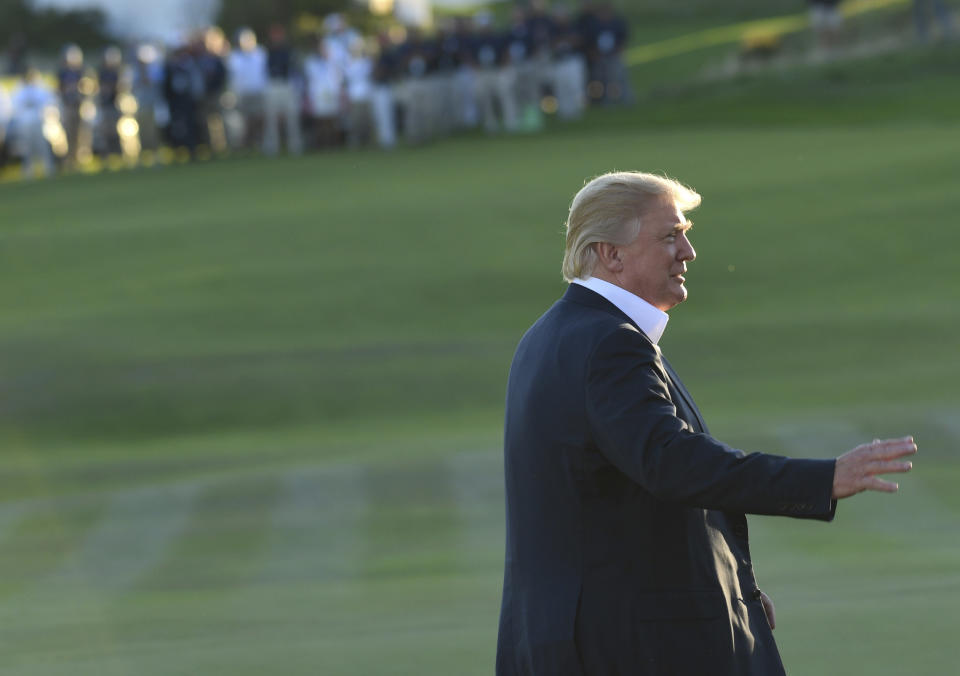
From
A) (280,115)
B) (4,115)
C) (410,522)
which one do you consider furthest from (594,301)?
(4,115)

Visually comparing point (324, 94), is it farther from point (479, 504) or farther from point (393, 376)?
point (479, 504)

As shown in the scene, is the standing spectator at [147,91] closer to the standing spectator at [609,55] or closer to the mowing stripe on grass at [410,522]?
the standing spectator at [609,55]

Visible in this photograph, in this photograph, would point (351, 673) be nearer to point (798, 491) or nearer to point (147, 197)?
point (798, 491)

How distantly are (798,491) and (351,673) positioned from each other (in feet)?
11.1

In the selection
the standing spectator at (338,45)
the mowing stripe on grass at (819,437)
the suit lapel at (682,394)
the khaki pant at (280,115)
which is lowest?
the mowing stripe on grass at (819,437)

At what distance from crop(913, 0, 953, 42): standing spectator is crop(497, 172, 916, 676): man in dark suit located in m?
33.7

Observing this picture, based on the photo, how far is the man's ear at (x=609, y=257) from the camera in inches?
156

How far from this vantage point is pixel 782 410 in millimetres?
12734

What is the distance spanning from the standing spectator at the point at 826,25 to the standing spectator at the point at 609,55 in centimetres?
682

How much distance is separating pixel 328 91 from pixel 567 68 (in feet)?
14.1

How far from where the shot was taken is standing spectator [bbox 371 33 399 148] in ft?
98.3

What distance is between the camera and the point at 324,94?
30.4 metres

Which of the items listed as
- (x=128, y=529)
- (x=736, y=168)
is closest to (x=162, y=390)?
(x=128, y=529)

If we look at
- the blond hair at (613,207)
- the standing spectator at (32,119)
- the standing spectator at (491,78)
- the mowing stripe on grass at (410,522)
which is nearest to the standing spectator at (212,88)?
the standing spectator at (32,119)
